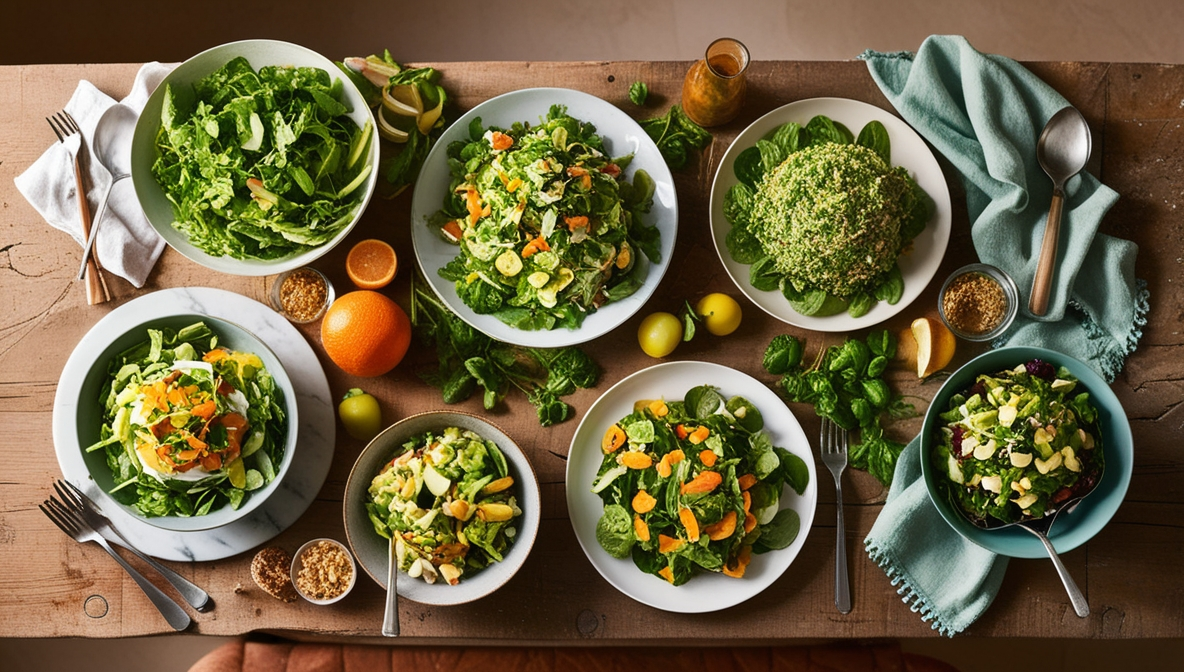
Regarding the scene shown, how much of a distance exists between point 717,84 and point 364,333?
1.10 m

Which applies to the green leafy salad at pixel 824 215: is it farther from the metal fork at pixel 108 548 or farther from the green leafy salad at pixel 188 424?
the metal fork at pixel 108 548

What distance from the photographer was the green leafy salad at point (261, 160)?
190 cm

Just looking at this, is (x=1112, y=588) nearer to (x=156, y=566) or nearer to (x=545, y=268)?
(x=545, y=268)

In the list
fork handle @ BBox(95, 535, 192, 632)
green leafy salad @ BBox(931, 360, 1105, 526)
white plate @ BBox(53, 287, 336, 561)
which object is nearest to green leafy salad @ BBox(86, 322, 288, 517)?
white plate @ BBox(53, 287, 336, 561)

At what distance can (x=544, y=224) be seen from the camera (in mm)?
1910

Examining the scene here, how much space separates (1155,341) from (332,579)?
235 cm

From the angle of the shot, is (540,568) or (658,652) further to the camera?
(658,652)

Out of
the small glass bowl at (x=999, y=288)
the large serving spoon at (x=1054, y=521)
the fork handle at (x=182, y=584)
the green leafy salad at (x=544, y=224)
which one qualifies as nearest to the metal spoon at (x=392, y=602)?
the fork handle at (x=182, y=584)

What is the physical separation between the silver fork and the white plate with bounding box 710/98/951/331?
1675mm

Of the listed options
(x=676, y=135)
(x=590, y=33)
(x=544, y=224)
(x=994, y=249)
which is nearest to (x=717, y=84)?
(x=676, y=135)

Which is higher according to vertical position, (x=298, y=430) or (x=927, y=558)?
(x=298, y=430)

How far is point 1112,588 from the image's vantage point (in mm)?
2115

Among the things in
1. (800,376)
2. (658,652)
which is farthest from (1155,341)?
(658,652)

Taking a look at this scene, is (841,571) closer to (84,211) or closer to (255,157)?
(255,157)
